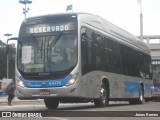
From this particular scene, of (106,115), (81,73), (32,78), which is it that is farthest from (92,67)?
(106,115)

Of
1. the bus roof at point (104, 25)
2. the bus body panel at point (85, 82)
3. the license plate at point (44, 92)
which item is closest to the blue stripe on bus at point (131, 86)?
the bus body panel at point (85, 82)

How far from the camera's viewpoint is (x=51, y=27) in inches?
686

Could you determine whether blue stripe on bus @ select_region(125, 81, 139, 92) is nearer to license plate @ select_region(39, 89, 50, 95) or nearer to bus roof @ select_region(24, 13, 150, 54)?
bus roof @ select_region(24, 13, 150, 54)

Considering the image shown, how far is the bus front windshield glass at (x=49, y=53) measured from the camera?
54.9 feet

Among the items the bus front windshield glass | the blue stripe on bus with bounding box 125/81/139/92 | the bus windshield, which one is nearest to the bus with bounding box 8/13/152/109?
the bus front windshield glass

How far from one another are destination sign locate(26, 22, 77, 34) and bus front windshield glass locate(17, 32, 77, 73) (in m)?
0.23

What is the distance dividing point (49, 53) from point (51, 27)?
110 cm

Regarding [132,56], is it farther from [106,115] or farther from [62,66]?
[106,115]

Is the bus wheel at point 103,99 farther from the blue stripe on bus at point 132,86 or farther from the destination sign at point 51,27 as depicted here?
the blue stripe on bus at point 132,86

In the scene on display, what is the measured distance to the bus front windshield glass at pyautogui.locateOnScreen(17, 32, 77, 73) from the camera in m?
16.7

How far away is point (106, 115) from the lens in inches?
569

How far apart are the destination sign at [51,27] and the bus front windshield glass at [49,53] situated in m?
0.23

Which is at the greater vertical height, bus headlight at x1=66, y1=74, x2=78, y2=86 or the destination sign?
the destination sign

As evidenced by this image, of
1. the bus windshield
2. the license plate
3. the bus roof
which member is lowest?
the license plate
